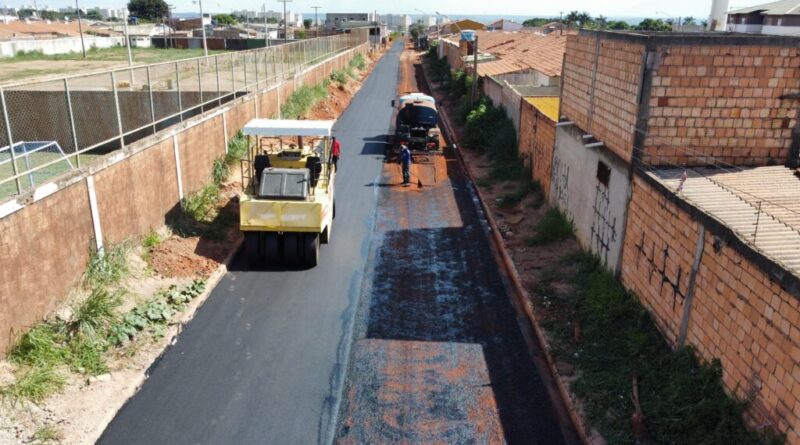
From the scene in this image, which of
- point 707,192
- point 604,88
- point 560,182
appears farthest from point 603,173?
point 560,182

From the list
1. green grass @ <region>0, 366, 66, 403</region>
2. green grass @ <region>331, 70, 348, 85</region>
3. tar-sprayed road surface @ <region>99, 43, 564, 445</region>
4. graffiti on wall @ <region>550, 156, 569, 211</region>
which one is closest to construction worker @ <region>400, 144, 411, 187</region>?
tar-sprayed road surface @ <region>99, 43, 564, 445</region>

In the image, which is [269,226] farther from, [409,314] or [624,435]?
[624,435]

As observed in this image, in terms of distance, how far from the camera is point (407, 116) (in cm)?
2538

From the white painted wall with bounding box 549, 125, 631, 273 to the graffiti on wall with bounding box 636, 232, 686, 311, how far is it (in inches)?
33.4

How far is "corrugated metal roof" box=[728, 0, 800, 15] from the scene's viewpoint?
64656 mm

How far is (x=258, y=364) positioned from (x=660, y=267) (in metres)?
6.50

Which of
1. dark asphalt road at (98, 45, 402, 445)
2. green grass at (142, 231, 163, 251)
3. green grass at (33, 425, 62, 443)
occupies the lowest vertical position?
dark asphalt road at (98, 45, 402, 445)

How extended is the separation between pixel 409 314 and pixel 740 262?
5740 millimetres

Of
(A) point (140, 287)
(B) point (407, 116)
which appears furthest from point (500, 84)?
A: (A) point (140, 287)

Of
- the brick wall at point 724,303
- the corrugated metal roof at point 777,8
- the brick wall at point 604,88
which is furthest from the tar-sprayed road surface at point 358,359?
the corrugated metal roof at point 777,8

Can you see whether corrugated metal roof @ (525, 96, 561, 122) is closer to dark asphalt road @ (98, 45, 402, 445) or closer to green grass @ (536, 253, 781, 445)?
dark asphalt road @ (98, 45, 402, 445)

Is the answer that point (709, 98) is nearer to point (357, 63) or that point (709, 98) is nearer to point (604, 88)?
point (604, 88)

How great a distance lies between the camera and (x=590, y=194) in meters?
13.4

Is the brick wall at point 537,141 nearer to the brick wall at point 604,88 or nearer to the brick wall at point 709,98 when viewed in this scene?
the brick wall at point 604,88
